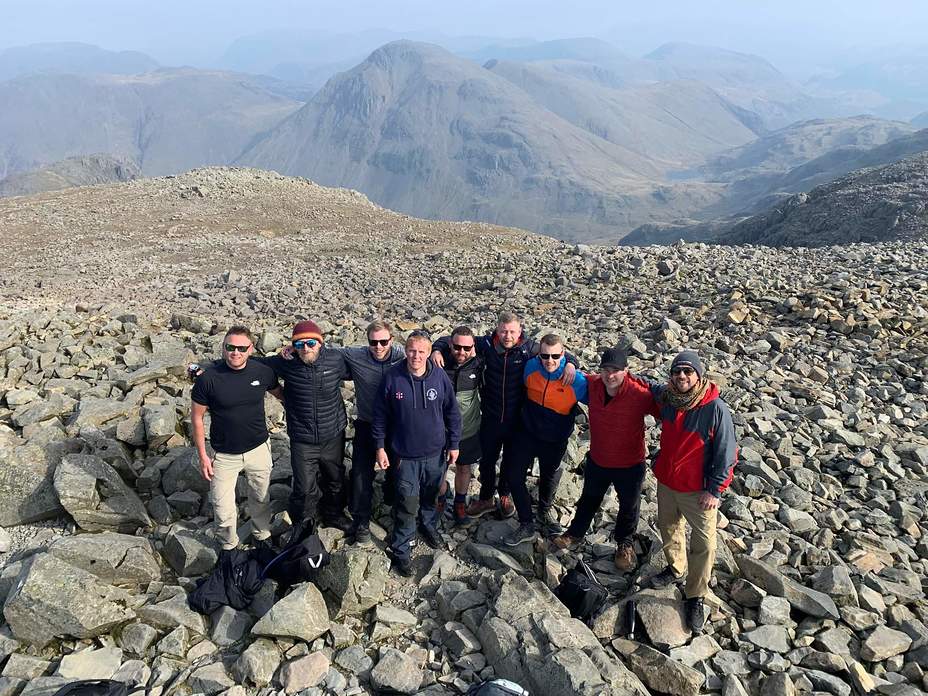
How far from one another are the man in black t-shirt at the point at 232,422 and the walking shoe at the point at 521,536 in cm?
289

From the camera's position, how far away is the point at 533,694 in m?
4.83

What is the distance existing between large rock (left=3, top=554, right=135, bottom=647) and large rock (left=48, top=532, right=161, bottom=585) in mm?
401

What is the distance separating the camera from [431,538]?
22.2ft

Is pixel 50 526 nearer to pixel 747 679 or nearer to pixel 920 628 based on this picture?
pixel 747 679

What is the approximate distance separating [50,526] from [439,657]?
493cm

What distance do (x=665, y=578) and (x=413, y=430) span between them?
306 cm

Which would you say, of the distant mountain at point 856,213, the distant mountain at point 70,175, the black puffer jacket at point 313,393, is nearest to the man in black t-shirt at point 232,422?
the black puffer jacket at point 313,393

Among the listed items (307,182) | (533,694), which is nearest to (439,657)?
(533,694)

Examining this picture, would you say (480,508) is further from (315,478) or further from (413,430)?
(315,478)

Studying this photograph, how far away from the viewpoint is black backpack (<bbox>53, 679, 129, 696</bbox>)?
4.55 meters

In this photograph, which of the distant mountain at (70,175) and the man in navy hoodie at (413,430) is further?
the distant mountain at (70,175)

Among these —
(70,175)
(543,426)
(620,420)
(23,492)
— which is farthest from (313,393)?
(70,175)

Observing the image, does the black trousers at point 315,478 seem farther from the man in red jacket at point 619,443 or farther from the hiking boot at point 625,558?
the hiking boot at point 625,558

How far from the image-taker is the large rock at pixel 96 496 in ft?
21.9
